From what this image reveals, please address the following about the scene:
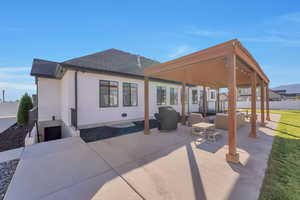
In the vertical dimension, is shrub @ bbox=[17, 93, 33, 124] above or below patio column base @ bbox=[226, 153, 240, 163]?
above

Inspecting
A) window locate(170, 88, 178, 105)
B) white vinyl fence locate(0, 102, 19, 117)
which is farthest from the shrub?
window locate(170, 88, 178, 105)

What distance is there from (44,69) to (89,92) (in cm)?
494

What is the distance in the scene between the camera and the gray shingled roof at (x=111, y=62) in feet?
21.3

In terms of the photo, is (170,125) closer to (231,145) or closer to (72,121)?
(231,145)

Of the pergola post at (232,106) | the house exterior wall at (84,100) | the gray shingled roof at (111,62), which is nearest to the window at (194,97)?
the house exterior wall at (84,100)

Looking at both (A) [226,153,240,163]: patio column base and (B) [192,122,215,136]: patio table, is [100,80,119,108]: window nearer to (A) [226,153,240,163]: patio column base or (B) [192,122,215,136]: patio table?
(B) [192,122,215,136]: patio table

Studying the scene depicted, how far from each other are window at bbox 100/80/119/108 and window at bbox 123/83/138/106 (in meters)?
0.58

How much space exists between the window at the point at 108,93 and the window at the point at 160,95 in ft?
11.7

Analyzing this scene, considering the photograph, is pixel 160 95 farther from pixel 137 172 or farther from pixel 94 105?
pixel 137 172

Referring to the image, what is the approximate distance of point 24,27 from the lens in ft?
22.3

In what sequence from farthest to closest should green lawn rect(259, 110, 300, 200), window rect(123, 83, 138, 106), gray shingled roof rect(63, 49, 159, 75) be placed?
window rect(123, 83, 138, 106) < gray shingled roof rect(63, 49, 159, 75) < green lawn rect(259, 110, 300, 200)

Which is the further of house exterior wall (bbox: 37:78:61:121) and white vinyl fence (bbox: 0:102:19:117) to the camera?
white vinyl fence (bbox: 0:102:19:117)

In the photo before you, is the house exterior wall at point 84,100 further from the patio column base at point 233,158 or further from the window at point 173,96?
the patio column base at point 233,158

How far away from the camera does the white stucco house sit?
6238 mm
